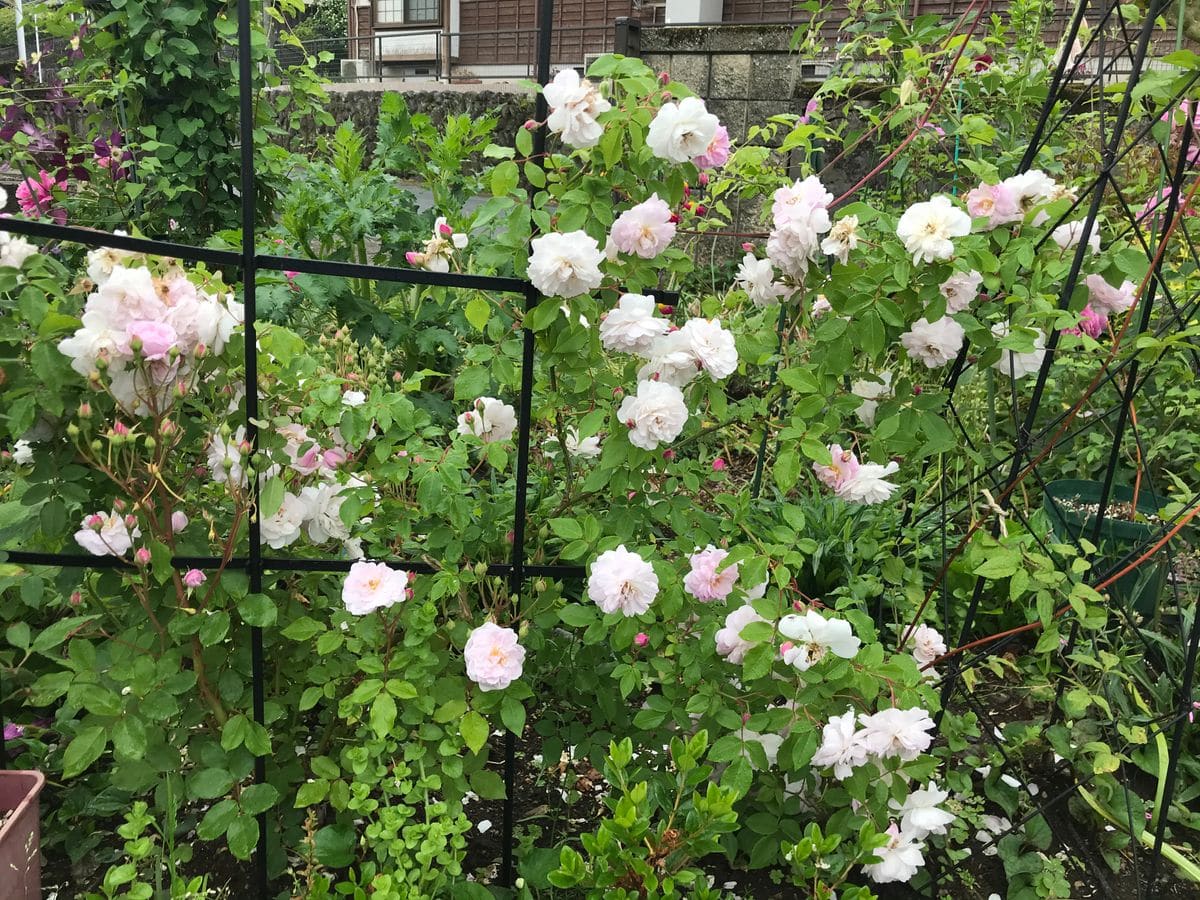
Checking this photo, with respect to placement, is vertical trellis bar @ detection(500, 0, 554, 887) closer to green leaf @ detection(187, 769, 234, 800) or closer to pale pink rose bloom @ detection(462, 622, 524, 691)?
pale pink rose bloom @ detection(462, 622, 524, 691)

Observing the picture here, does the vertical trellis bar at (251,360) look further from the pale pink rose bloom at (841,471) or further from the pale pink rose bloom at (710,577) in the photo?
the pale pink rose bloom at (841,471)

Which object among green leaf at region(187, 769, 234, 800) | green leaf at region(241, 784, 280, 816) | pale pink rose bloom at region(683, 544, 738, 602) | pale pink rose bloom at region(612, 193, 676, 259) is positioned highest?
pale pink rose bloom at region(612, 193, 676, 259)

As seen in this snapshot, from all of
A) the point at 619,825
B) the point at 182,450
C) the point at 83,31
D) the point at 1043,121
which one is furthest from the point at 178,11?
the point at 619,825

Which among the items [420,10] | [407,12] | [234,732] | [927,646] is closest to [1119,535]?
[927,646]

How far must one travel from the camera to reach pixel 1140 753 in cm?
161

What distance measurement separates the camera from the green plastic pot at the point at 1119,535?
183cm

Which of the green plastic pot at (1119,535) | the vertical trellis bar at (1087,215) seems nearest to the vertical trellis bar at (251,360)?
the vertical trellis bar at (1087,215)

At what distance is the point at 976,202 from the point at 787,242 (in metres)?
0.29

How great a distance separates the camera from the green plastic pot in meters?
1.83

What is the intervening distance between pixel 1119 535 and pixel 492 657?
63.8 inches

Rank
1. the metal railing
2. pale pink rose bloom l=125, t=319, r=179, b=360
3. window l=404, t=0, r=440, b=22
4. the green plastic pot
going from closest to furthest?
pale pink rose bloom l=125, t=319, r=179, b=360
the green plastic pot
the metal railing
window l=404, t=0, r=440, b=22

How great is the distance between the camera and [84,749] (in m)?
1.12

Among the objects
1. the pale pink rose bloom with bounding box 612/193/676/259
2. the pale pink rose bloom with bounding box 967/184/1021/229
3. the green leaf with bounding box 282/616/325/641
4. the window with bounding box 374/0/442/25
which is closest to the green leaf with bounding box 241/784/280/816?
the green leaf with bounding box 282/616/325/641

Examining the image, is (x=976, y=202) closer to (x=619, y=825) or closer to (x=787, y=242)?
(x=787, y=242)
